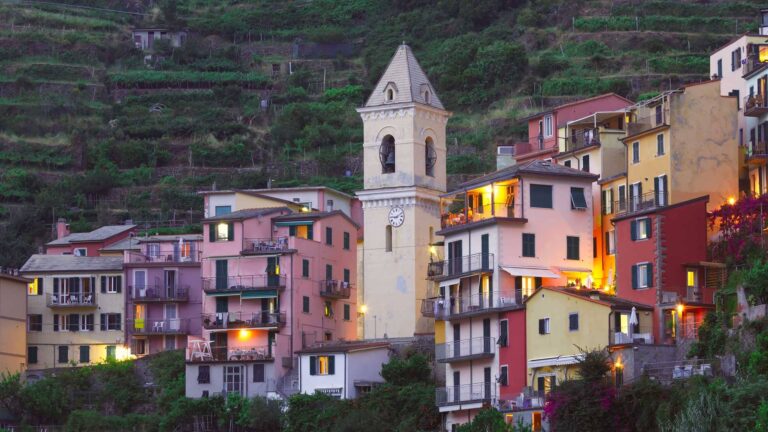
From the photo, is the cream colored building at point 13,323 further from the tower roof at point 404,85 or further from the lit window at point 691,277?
the lit window at point 691,277

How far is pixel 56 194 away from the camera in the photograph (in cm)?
12962

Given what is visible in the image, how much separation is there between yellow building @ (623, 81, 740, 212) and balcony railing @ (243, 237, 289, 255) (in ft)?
61.3

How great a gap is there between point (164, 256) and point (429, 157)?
15797 mm

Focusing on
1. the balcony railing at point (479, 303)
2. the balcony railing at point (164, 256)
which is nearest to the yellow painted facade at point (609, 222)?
the balcony railing at point (479, 303)

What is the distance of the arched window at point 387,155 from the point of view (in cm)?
9581

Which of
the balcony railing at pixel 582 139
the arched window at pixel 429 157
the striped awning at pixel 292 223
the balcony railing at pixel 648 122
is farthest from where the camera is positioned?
the striped awning at pixel 292 223

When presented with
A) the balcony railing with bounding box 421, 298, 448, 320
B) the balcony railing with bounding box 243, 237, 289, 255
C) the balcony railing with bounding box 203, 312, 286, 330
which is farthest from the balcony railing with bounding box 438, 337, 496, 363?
the balcony railing with bounding box 243, 237, 289, 255

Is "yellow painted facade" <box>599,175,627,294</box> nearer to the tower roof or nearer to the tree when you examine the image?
the tree

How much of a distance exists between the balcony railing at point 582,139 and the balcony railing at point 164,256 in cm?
2115

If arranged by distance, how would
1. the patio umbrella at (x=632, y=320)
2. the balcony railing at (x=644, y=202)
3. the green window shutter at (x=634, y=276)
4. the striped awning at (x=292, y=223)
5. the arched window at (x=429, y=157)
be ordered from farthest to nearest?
the striped awning at (x=292, y=223) → the arched window at (x=429, y=157) → the balcony railing at (x=644, y=202) → the green window shutter at (x=634, y=276) → the patio umbrella at (x=632, y=320)

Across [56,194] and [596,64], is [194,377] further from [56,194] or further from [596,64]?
[596,64]

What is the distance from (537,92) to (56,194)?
104ft

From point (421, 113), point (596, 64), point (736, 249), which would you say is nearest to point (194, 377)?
point (421, 113)

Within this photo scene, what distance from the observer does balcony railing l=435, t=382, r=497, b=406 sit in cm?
8106
